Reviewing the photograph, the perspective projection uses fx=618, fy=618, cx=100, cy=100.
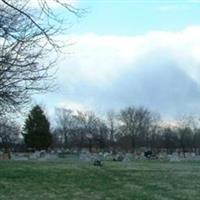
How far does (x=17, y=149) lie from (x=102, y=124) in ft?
110

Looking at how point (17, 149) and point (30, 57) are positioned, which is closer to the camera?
point (30, 57)

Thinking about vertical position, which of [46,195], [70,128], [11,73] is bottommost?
[46,195]

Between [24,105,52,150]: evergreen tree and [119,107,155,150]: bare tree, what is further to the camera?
[119,107,155,150]: bare tree

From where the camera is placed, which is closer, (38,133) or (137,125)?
(38,133)

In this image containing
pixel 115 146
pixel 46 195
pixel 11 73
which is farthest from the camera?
pixel 115 146

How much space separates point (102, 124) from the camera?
132625 millimetres

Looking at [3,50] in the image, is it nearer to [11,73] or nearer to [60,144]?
[11,73]

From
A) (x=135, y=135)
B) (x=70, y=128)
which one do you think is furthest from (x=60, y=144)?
(x=135, y=135)

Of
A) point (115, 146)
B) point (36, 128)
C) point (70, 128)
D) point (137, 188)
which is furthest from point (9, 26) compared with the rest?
point (70, 128)

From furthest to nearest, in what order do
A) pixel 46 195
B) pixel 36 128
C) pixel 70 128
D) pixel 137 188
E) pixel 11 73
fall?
pixel 70 128, pixel 36 128, pixel 137 188, pixel 46 195, pixel 11 73

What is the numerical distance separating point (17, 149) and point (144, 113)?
1689 inches

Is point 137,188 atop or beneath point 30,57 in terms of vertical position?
beneath

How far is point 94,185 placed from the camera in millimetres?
24562

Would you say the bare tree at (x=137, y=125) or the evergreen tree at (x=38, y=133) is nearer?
the evergreen tree at (x=38, y=133)
